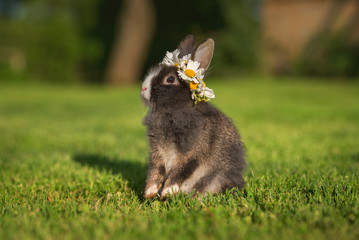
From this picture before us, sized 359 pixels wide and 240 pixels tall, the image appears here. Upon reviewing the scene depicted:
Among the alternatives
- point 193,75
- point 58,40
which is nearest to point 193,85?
point 193,75

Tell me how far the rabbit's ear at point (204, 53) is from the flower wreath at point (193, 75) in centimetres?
8

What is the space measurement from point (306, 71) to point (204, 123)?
946 inches

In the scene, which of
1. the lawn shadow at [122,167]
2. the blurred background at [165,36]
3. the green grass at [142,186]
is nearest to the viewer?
the green grass at [142,186]

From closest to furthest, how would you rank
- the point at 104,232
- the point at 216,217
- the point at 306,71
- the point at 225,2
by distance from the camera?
the point at 104,232 → the point at 216,217 → the point at 306,71 → the point at 225,2

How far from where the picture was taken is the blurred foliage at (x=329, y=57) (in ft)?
80.5

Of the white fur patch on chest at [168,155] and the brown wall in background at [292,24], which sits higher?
the brown wall in background at [292,24]

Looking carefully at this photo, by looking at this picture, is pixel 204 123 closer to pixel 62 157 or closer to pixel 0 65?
pixel 62 157

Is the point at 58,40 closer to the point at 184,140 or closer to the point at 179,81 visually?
the point at 179,81

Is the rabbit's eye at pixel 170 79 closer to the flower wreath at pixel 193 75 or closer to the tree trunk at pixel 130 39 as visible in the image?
the flower wreath at pixel 193 75

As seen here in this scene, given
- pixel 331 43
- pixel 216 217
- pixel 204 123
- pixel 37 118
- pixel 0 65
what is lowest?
pixel 0 65

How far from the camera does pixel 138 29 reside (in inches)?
943

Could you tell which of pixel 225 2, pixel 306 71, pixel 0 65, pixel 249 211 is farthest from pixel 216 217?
pixel 0 65

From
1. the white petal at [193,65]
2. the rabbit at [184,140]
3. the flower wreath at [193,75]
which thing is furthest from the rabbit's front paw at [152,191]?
the white petal at [193,65]

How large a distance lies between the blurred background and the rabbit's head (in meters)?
20.8
